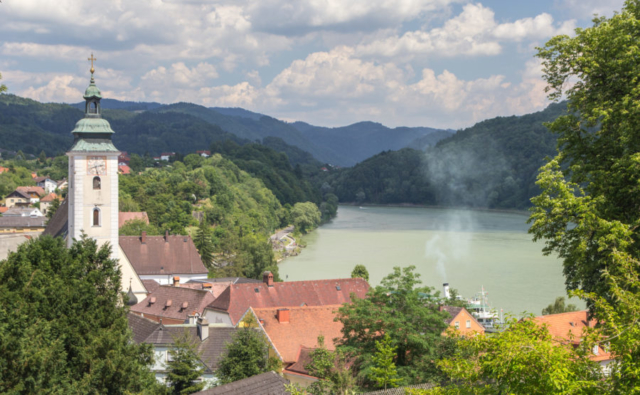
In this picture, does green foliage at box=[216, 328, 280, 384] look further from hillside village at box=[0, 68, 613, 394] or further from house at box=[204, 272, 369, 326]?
house at box=[204, 272, 369, 326]

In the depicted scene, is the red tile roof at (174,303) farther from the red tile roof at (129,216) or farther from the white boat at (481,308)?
the red tile roof at (129,216)

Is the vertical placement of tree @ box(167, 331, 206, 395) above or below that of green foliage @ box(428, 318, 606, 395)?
below

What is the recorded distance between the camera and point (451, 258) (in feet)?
194

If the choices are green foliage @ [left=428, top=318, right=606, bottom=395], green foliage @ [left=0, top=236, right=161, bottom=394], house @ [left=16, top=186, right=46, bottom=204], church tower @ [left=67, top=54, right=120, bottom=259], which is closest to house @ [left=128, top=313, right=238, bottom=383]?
green foliage @ [left=0, top=236, right=161, bottom=394]

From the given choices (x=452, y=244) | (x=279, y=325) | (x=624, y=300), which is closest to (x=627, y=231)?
(x=624, y=300)

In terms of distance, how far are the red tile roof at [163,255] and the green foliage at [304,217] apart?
42.6m

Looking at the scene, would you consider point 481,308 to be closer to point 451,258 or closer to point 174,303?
point 174,303

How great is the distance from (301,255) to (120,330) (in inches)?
2087

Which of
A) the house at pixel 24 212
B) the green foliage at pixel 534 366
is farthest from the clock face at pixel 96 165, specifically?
the house at pixel 24 212

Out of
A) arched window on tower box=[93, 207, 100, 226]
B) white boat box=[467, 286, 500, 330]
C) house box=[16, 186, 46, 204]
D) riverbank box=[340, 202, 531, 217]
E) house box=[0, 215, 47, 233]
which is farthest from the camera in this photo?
riverbank box=[340, 202, 531, 217]

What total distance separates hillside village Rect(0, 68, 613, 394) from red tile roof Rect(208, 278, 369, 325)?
44mm

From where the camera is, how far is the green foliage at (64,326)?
1003 centimetres

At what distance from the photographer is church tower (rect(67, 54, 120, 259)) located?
101ft

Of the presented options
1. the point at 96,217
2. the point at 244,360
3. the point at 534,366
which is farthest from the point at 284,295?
the point at 534,366
